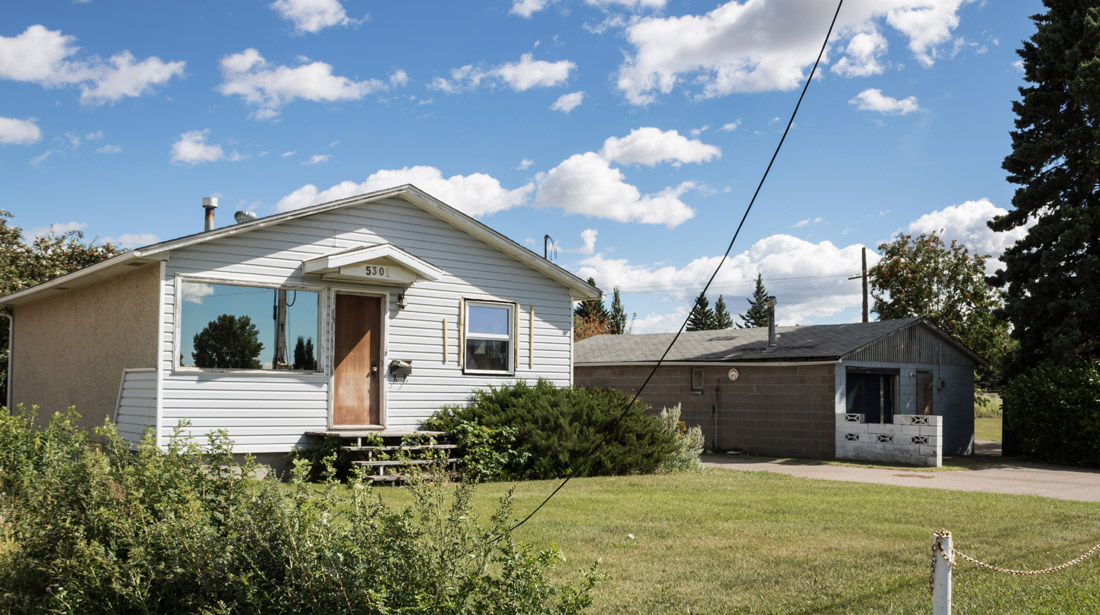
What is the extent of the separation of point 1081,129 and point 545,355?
14072 mm

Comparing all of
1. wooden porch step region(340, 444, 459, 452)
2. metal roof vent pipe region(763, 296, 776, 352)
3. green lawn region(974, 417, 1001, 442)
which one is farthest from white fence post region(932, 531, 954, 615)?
green lawn region(974, 417, 1001, 442)

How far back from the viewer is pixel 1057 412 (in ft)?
64.1

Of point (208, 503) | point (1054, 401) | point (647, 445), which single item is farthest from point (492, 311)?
point (1054, 401)

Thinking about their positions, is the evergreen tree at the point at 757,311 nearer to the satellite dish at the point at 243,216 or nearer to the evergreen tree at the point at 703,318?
the evergreen tree at the point at 703,318

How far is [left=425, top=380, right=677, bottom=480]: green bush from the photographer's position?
1409cm

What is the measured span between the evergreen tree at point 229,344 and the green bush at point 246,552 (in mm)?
7408

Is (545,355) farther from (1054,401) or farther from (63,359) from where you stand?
(1054,401)

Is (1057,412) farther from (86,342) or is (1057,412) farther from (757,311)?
(757,311)

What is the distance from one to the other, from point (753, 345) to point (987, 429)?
18.2m

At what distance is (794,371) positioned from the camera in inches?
843

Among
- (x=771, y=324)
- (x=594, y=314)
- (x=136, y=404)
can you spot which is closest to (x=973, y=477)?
(x=771, y=324)

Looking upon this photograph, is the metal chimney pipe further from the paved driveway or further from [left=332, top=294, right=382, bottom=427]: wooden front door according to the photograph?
the paved driveway

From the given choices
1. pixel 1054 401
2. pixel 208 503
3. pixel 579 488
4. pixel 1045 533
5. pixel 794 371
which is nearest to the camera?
pixel 208 503

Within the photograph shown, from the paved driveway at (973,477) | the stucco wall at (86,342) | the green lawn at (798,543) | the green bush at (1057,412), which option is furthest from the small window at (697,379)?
the stucco wall at (86,342)
